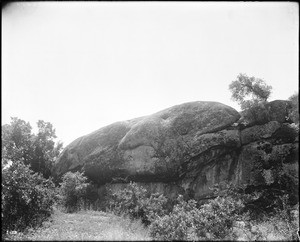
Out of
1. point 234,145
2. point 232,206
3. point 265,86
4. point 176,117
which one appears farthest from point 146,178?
point 265,86

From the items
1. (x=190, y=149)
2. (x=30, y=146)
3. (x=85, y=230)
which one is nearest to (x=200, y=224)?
(x=85, y=230)

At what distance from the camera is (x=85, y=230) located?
11.1 meters

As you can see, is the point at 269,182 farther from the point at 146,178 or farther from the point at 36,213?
the point at 36,213

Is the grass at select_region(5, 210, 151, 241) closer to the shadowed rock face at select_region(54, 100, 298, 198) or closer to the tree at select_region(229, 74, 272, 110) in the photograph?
the shadowed rock face at select_region(54, 100, 298, 198)

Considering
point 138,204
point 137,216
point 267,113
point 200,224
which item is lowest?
point 137,216

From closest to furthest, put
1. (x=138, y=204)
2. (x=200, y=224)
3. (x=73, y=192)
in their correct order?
(x=200, y=224) < (x=138, y=204) < (x=73, y=192)

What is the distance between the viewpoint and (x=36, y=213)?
40.8 feet

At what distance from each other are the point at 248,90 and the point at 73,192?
1762 centimetres

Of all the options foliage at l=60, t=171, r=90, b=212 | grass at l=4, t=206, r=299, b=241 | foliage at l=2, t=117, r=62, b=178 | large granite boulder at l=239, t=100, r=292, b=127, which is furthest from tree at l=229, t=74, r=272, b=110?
foliage at l=2, t=117, r=62, b=178

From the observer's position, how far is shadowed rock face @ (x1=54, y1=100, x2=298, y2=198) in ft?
57.0

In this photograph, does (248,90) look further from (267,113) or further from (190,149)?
(190,149)

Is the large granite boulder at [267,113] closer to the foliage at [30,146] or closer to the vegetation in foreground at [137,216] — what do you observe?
the vegetation in foreground at [137,216]

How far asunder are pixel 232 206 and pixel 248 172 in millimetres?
6356

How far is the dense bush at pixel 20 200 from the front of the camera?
1123cm
